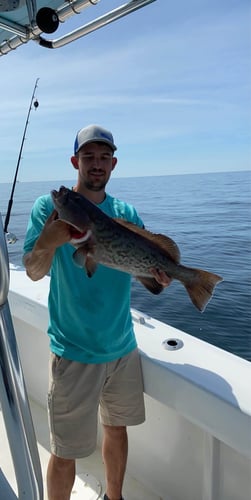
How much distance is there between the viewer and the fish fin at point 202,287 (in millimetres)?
1877

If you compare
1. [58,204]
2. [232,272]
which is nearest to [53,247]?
[58,204]

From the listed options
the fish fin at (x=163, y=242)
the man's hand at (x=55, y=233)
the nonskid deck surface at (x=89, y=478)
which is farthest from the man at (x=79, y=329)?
the nonskid deck surface at (x=89, y=478)

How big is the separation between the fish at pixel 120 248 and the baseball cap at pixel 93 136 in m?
0.37

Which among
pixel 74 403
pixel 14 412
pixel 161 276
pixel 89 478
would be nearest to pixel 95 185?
pixel 161 276

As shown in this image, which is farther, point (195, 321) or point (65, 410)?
point (195, 321)

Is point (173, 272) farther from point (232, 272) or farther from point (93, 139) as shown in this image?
point (232, 272)

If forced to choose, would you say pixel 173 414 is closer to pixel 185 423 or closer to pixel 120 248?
pixel 185 423

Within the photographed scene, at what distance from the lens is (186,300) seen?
6.00 metres

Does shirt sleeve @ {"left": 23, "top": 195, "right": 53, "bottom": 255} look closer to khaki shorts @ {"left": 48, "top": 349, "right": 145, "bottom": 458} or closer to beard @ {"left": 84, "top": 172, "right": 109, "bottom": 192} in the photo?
beard @ {"left": 84, "top": 172, "right": 109, "bottom": 192}

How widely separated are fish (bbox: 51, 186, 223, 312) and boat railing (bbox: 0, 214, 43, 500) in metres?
0.99

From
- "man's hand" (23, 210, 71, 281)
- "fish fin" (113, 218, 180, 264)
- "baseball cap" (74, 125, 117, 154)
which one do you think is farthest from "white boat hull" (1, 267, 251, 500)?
"baseball cap" (74, 125, 117, 154)

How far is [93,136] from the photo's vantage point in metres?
1.95

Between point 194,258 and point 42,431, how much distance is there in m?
5.86

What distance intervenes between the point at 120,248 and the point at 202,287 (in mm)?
452
